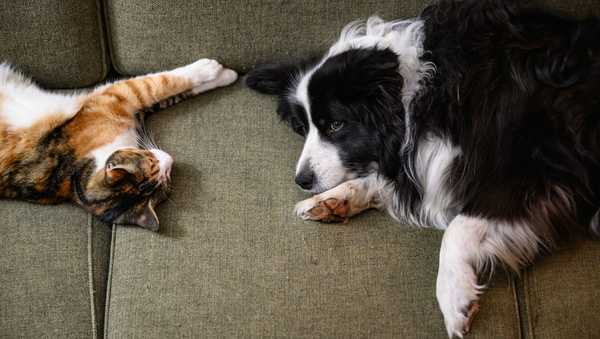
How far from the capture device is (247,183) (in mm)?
1809

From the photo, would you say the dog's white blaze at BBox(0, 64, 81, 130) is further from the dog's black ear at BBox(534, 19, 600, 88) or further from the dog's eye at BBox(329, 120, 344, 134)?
the dog's black ear at BBox(534, 19, 600, 88)

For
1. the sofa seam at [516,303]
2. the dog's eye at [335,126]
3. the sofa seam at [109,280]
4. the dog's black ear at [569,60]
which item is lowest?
Answer: the sofa seam at [109,280]

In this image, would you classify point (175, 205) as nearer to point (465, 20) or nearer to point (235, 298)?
point (235, 298)

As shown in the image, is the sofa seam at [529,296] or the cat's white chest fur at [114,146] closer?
the sofa seam at [529,296]

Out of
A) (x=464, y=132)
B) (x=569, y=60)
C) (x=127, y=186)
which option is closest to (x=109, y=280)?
(x=127, y=186)

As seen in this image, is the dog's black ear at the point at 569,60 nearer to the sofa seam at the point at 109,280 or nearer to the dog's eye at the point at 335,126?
the dog's eye at the point at 335,126

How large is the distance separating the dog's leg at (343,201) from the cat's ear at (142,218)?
0.45 m

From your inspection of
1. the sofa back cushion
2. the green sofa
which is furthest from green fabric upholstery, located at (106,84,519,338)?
the sofa back cushion

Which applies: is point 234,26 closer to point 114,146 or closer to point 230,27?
point 230,27

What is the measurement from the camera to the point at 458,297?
1508 mm

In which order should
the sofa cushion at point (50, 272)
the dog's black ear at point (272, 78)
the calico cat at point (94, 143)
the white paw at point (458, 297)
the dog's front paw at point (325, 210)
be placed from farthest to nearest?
1. the dog's black ear at point (272, 78)
2. the calico cat at point (94, 143)
3. the dog's front paw at point (325, 210)
4. the sofa cushion at point (50, 272)
5. the white paw at point (458, 297)

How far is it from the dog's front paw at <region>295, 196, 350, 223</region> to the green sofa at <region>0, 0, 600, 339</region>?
3 cm

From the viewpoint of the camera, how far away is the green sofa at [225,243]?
5.08 feet

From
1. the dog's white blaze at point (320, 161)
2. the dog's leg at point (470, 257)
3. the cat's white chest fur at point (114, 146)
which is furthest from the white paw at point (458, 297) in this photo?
the cat's white chest fur at point (114, 146)
